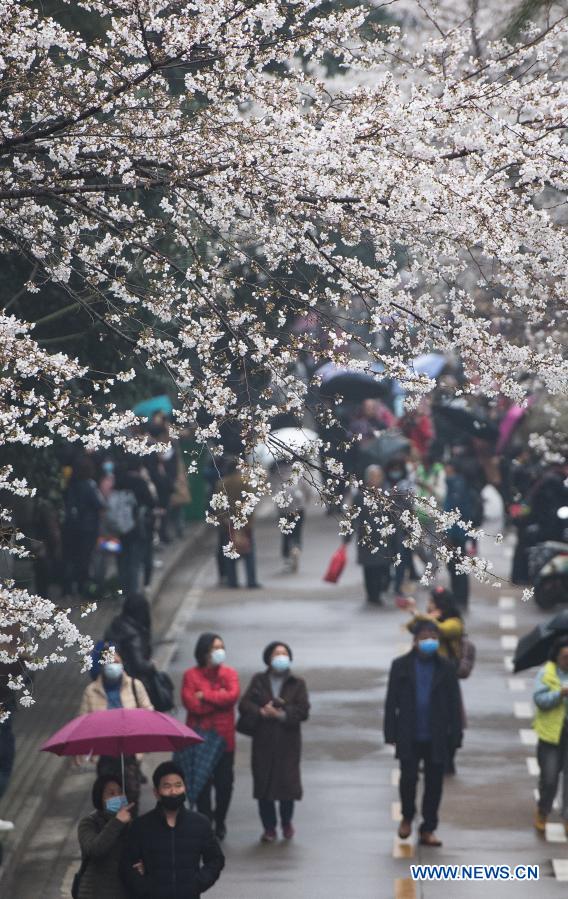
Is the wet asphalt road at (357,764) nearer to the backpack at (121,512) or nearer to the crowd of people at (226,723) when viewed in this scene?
the crowd of people at (226,723)

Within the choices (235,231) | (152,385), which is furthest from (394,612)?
(235,231)

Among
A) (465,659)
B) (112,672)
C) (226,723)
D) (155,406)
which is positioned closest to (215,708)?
(226,723)

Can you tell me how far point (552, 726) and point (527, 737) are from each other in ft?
10.0

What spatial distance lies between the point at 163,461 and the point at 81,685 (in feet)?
22.9

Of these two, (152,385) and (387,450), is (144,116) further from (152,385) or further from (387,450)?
(387,450)

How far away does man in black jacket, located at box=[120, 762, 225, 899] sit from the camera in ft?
30.9

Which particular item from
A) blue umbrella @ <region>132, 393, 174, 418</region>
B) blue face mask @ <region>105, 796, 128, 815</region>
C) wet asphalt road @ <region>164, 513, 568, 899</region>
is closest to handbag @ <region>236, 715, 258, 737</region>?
wet asphalt road @ <region>164, 513, 568, 899</region>

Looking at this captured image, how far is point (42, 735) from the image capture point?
55.2ft

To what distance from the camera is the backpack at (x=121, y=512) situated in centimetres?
2133

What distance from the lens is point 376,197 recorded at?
9273 millimetres

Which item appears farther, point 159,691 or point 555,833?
point 159,691

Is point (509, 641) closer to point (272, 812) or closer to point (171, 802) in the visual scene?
point (272, 812)

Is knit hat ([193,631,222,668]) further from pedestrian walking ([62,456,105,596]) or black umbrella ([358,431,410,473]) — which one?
black umbrella ([358,431,410,473])

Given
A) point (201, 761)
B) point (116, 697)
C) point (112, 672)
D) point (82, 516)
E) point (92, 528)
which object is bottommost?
point (201, 761)
